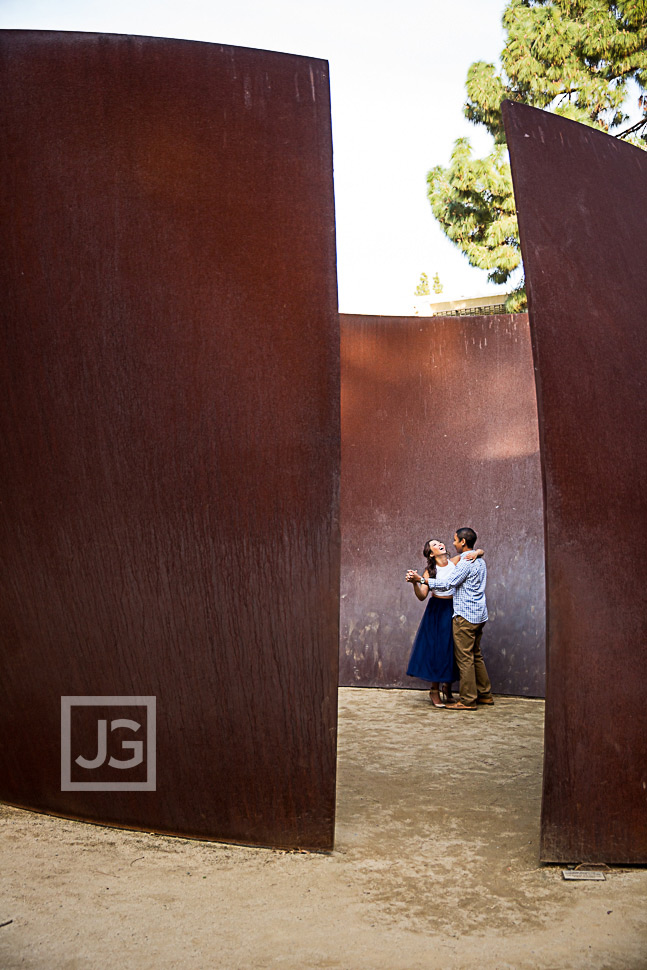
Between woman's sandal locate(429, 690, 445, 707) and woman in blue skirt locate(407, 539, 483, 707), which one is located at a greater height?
woman in blue skirt locate(407, 539, 483, 707)

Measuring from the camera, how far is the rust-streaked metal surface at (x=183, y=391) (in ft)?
13.5

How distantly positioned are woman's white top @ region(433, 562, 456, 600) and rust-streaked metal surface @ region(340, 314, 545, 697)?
843mm

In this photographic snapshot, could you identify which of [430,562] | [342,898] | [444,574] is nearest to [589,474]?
[342,898]

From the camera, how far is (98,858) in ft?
12.5

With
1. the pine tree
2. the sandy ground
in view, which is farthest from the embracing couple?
the pine tree

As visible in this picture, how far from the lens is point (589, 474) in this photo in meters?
4.01

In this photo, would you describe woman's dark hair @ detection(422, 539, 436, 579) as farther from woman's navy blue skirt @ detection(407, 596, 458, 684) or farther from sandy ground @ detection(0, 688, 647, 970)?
sandy ground @ detection(0, 688, 647, 970)

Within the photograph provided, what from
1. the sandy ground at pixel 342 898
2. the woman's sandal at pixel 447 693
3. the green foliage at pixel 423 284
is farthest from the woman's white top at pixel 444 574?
the green foliage at pixel 423 284

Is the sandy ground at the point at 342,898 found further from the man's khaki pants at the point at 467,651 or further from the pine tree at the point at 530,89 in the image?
the pine tree at the point at 530,89

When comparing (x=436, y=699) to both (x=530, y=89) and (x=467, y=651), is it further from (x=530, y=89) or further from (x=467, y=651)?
(x=530, y=89)

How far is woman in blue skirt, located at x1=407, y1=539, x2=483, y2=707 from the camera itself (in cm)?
747

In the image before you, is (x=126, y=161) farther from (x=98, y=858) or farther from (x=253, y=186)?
(x=98, y=858)

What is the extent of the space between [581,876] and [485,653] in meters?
4.43

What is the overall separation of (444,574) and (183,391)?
387 cm
